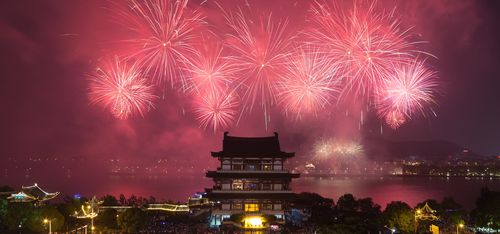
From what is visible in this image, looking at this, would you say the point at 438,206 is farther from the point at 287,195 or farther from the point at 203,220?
the point at 203,220

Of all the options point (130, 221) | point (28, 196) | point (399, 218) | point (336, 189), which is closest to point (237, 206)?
point (130, 221)

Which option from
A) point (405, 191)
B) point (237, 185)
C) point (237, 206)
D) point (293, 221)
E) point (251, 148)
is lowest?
point (405, 191)

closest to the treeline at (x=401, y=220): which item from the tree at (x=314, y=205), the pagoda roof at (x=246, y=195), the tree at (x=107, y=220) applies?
the tree at (x=314, y=205)

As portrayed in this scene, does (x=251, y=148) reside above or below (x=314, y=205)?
above

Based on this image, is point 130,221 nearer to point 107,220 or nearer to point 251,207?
point 107,220

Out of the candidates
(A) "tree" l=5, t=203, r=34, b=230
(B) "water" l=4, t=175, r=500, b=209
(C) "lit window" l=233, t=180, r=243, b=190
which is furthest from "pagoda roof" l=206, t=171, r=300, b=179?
(B) "water" l=4, t=175, r=500, b=209

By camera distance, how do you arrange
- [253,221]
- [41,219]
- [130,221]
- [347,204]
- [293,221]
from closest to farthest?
[41,219] < [130,221] < [253,221] < [293,221] < [347,204]

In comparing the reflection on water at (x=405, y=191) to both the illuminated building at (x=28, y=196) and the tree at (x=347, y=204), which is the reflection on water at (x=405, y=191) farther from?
the illuminated building at (x=28, y=196)
